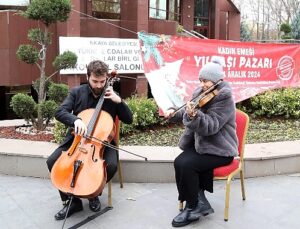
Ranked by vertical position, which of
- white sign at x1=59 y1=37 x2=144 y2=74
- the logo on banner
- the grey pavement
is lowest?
the grey pavement

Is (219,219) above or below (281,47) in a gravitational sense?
below

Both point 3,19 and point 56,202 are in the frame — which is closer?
point 56,202

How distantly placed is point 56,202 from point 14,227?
0.66m

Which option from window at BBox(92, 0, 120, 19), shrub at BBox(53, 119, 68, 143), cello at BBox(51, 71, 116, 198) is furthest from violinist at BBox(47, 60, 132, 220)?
window at BBox(92, 0, 120, 19)

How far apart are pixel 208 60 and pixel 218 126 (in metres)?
4.01

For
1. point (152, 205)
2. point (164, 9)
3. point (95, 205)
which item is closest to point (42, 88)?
point (95, 205)

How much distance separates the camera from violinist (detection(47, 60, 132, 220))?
379 centimetres

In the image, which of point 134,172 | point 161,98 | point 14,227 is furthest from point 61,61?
point 14,227

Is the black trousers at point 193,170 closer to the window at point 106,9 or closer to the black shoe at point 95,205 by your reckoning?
the black shoe at point 95,205

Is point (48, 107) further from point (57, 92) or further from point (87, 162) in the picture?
point (87, 162)

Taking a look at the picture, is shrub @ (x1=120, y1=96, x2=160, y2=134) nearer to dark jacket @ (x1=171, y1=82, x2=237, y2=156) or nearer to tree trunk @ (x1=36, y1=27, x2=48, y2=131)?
tree trunk @ (x1=36, y1=27, x2=48, y2=131)

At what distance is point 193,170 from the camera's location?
3660mm

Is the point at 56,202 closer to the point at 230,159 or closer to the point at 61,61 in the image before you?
the point at 230,159

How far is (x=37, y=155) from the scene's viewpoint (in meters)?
4.91
